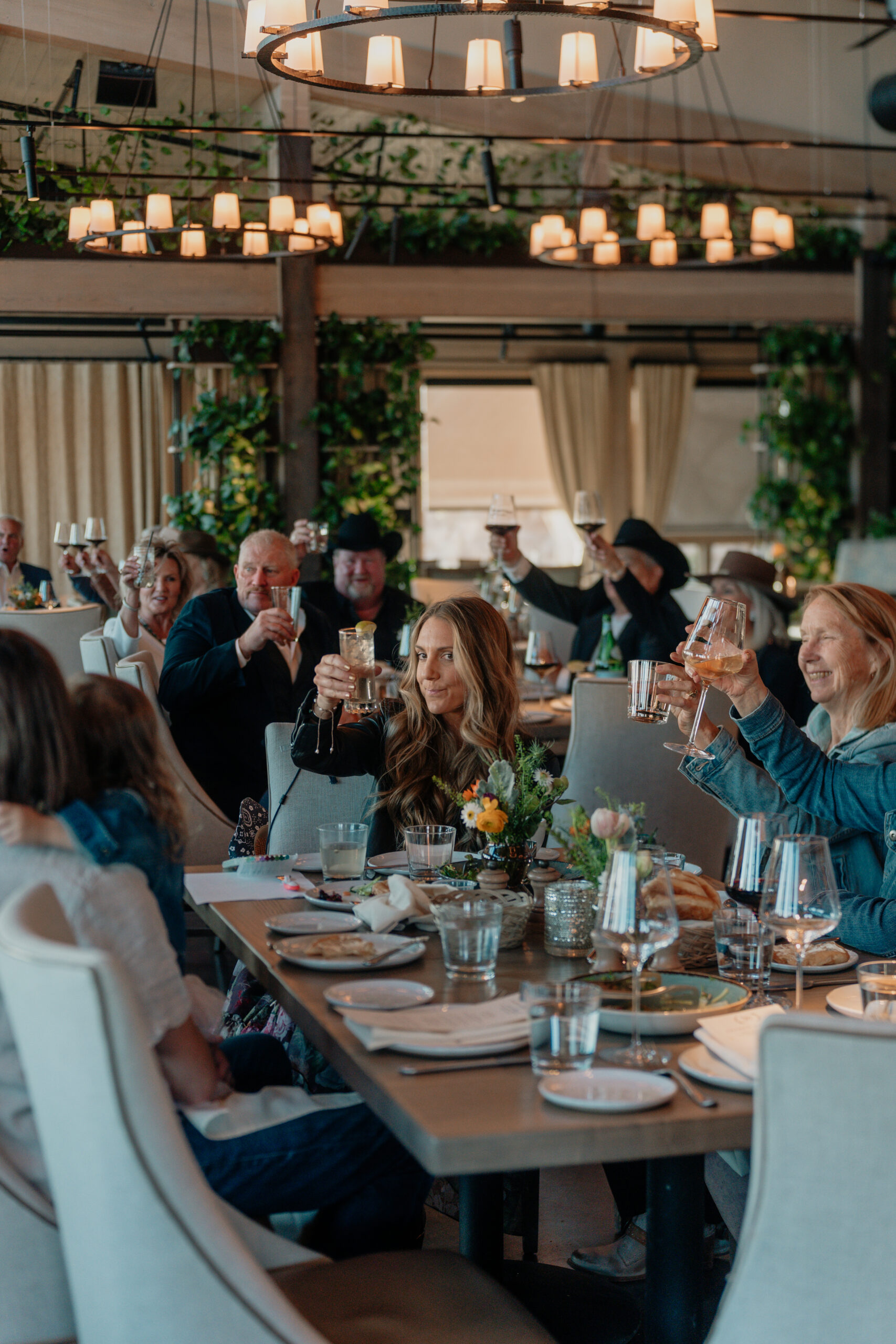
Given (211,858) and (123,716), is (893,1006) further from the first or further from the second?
(211,858)

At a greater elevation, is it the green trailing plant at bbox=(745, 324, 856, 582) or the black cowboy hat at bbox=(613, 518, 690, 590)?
the green trailing plant at bbox=(745, 324, 856, 582)

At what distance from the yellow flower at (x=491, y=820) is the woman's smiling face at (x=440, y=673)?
790 millimetres

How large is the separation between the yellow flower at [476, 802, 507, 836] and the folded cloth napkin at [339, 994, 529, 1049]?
508 millimetres

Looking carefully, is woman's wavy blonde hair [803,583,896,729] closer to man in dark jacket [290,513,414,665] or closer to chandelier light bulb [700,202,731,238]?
man in dark jacket [290,513,414,665]

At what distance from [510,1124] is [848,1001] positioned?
2.36 feet

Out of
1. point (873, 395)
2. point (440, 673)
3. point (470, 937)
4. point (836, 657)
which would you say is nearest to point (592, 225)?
point (873, 395)

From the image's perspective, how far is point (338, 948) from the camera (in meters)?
2.26

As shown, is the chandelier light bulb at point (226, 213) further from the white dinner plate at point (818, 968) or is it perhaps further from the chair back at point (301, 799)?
the white dinner plate at point (818, 968)

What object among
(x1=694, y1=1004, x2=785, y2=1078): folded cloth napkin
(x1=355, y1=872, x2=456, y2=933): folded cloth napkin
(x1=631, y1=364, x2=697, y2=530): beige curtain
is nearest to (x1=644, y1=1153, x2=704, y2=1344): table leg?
(x1=694, y1=1004, x2=785, y2=1078): folded cloth napkin

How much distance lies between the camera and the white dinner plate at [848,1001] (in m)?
1.97

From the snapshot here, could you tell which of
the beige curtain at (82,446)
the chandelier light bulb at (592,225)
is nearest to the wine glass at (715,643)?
the chandelier light bulb at (592,225)

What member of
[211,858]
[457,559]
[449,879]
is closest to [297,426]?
[457,559]

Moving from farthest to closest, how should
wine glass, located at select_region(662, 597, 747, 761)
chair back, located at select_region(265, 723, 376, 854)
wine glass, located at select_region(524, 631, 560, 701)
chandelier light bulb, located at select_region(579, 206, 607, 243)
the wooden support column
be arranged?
the wooden support column → chandelier light bulb, located at select_region(579, 206, 607, 243) → wine glass, located at select_region(524, 631, 560, 701) → chair back, located at select_region(265, 723, 376, 854) → wine glass, located at select_region(662, 597, 747, 761)

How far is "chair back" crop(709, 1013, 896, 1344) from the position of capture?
133 cm
